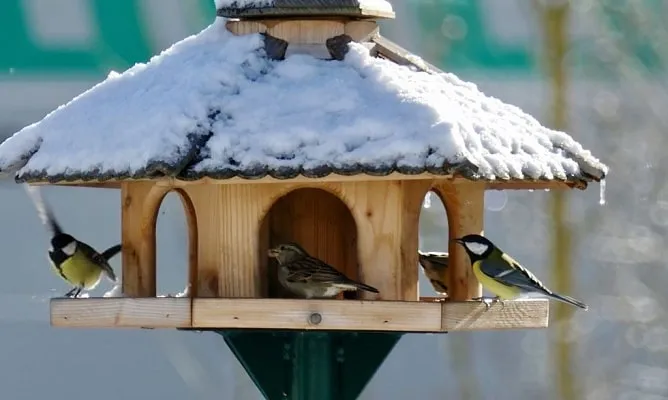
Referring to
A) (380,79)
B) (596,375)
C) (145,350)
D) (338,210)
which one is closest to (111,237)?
(145,350)

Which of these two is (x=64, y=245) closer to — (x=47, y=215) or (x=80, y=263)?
(x=80, y=263)

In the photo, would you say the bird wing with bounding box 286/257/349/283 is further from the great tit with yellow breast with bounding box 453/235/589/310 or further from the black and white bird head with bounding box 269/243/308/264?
the great tit with yellow breast with bounding box 453/235/589/310

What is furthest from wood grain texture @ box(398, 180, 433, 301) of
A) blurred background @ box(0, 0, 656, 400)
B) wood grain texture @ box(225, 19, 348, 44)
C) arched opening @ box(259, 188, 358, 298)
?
blurred background @ box(0, 0, 656, 400)

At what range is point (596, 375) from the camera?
27.3 ft

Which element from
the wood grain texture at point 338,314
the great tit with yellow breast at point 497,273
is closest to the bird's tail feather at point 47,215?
the wood grain texture at point 338,314

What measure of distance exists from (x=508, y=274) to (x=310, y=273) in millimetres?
853

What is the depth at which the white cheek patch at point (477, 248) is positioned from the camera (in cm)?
439

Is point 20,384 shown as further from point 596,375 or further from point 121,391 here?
point 596,375

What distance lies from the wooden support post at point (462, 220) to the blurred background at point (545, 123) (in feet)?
9.90

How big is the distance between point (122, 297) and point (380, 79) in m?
1.00

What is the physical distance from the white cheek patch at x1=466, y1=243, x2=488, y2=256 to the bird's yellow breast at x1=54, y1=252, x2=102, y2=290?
1.34m

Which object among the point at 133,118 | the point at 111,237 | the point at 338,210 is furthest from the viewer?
the point at 111,237

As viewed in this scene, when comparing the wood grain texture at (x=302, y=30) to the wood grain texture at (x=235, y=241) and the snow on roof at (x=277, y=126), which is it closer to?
the snow on roof at (x=277, y=126)

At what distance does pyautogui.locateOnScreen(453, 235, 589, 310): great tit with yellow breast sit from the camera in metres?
4.41
